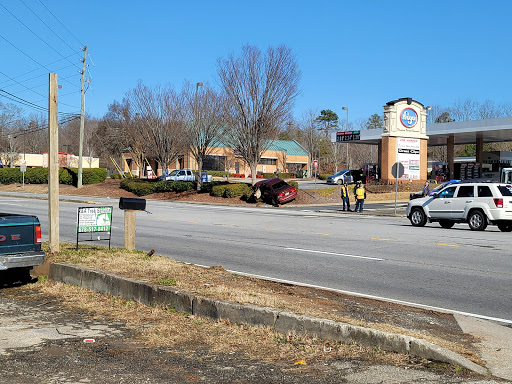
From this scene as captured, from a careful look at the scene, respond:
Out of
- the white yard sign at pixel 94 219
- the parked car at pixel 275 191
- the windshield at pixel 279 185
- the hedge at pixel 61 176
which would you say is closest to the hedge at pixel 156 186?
the hedge at pixel 61 176

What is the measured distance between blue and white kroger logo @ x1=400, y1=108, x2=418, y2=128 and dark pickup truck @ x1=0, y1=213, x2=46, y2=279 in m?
38.4

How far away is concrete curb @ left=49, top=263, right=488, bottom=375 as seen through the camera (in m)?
5.51

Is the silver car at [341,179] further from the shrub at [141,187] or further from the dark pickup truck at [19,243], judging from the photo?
the dark pickup truck at [19,243]

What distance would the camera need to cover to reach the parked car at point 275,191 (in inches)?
1565

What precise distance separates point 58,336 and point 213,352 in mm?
1912

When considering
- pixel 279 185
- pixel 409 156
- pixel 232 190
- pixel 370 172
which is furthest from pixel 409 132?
pixel 232 190

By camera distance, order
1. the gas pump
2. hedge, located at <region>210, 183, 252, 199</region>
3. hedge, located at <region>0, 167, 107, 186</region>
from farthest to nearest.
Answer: hedge, located at <region>0, 167, 107, 186</region> → the gas pump → hedge, located at <region>210, 183, 252, 199</region>

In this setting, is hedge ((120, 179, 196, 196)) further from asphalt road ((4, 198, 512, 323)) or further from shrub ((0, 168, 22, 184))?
asphalt road ((4, 198, 512, 323))

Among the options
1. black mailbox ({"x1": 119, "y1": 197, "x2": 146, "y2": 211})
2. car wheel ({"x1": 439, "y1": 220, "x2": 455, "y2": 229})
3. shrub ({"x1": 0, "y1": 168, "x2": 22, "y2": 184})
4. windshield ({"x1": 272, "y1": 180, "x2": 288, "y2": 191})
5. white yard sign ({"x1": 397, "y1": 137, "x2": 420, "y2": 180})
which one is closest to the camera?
black mailbox ({"x1": 119, "y1": 197, "x2": 146, "y2": 211})

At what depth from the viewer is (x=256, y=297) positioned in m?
7.53

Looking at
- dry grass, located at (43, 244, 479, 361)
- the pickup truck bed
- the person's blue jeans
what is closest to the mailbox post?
dry grass, located at (43, 244, 479, 361)

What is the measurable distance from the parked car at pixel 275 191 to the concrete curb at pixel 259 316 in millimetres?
30504

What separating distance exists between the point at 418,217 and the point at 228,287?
16.2 m

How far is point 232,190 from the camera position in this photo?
43.1 m
